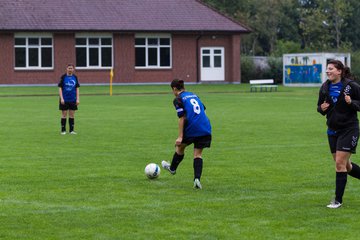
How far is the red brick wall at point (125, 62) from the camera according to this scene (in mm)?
64062

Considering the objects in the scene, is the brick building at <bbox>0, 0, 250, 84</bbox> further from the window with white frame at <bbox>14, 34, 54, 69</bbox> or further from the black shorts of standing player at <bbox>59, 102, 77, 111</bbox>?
the black shorts of standing player at <bbox>59, 102, 77, 111</bbox>

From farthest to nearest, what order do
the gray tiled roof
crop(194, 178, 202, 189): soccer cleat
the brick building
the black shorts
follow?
the brick building → the gray tiled roof → the black shorts → crop(194, 178, 202, 189): soccer cleat

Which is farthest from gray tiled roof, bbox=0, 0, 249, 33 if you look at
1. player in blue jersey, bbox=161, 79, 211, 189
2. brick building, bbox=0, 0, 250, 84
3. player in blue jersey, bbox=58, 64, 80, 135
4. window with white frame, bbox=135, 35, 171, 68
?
player in blue jersey, bbox=161, 79, 211, 189

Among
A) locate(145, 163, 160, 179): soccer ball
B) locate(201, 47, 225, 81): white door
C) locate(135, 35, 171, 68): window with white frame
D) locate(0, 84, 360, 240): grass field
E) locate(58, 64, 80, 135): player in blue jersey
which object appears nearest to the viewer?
locate(0, 84, 360, 240): grass field

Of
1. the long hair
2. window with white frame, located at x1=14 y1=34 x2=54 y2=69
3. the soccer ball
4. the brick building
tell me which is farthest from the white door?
the long hair

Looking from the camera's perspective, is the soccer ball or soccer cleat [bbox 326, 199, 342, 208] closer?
soccer cleat [bbox 326, 199, 342, 208]

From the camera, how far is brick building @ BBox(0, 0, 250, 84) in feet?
210

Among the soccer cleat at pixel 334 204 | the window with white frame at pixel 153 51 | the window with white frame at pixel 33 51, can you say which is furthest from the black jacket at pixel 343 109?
the window with white frame at pixel 153 51

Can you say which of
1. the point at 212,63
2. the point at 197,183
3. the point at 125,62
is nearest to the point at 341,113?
the point at 197,183

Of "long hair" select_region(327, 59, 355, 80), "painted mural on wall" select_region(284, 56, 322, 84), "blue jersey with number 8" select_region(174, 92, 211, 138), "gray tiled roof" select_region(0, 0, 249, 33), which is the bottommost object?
"blue jersey with number 8" select_region(174, 92, 211, 138)

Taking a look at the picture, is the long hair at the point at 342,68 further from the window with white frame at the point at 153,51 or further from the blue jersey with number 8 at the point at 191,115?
the window with white frame at the point at 153,51

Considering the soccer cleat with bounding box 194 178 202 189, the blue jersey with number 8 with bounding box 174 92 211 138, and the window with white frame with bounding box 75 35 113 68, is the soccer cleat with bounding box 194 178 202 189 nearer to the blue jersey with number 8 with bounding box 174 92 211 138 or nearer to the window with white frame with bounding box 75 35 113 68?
the blue jersey with number 8 with bounding box 174 92 211 138

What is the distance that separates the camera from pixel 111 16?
218 feet

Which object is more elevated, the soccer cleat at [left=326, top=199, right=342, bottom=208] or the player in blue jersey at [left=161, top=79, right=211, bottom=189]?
the player in blue jersey at [left=161, top=79, right=211, bottom=189]
